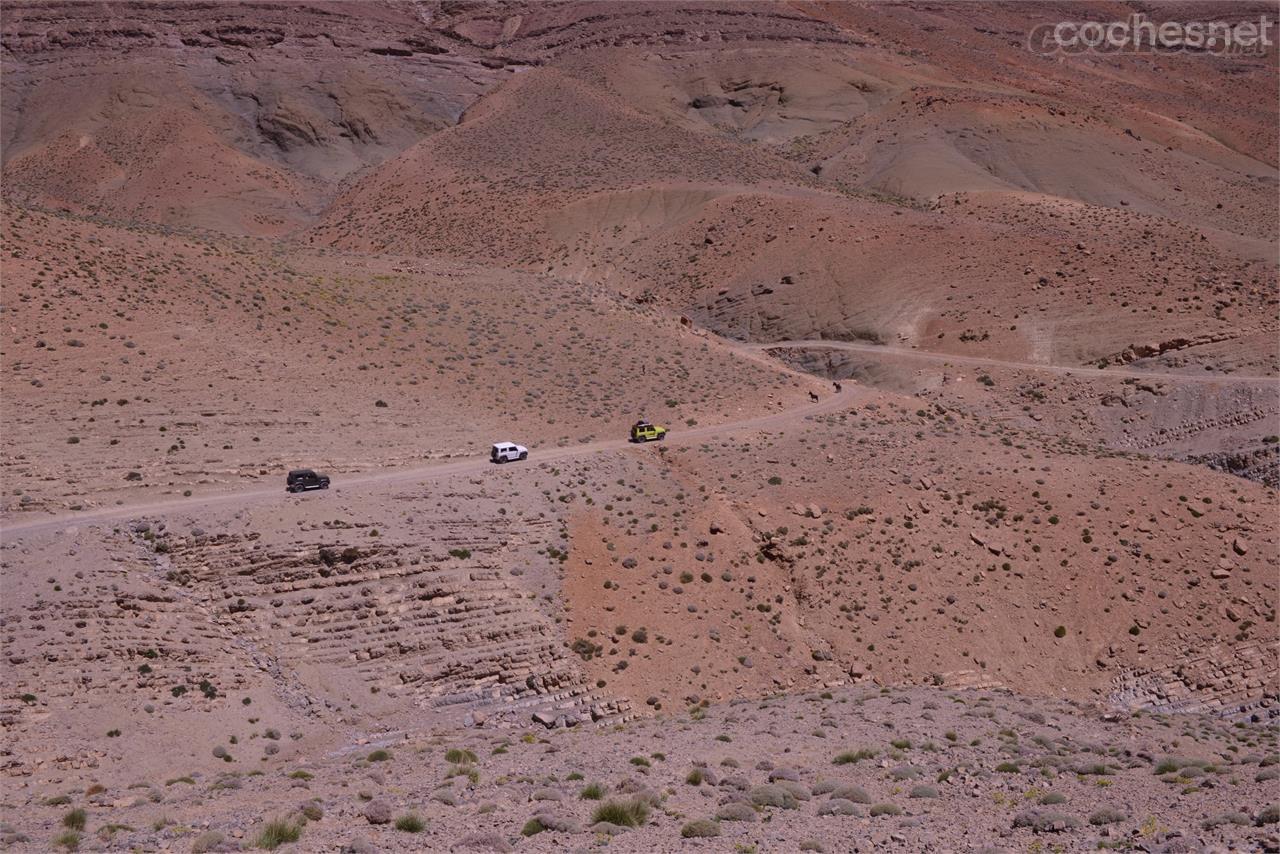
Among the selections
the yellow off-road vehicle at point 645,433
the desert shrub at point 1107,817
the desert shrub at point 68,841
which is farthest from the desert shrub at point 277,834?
the yellow off-road vehicle at point 645,433

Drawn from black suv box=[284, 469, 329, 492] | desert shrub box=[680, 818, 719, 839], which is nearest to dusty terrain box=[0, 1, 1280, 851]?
desert shrub box=[680, 818, 719, 839]

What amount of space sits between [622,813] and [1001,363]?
145 ft

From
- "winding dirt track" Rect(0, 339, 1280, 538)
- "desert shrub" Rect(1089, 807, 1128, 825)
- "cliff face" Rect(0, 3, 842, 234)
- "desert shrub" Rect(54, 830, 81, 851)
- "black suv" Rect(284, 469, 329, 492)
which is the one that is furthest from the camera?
"cliff face" Rect(0, 3, 842, 234)

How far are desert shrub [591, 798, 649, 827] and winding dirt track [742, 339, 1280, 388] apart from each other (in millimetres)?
42487

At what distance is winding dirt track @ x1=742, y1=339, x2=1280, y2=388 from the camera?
50.6m

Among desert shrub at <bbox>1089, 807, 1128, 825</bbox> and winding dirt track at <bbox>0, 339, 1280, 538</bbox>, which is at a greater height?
desert shrub at <bbox>1089, 807, 1128, 825</bbox>

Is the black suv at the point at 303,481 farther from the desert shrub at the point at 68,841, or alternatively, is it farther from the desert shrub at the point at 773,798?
the desert shrub at the point at 773,798

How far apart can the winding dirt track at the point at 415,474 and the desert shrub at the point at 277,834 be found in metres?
16.2

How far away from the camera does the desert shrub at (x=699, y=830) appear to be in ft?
51.5

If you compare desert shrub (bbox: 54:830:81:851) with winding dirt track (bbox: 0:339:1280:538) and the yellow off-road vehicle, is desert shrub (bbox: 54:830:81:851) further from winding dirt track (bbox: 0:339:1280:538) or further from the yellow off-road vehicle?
the yellow off-road vehicle

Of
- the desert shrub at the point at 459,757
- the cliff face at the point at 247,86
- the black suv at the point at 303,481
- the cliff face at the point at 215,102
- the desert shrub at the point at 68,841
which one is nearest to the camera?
the desert shrub at the point at 68,841

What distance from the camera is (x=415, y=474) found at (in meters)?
35.0

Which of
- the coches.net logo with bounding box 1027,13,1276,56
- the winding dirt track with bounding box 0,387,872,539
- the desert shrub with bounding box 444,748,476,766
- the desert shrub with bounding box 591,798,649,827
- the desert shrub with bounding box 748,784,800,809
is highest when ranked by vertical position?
the coches.net logo with bounding box 1027,13,1276,56

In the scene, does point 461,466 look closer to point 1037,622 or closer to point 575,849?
point 1037,622
